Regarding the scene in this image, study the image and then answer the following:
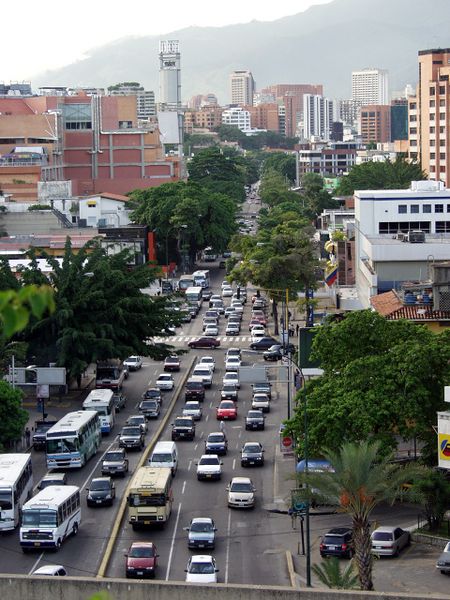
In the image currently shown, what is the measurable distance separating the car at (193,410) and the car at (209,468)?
33.2 ft

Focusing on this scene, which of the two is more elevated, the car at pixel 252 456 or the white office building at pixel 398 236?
the white office building at pixel 398 236

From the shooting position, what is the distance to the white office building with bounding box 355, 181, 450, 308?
226ft

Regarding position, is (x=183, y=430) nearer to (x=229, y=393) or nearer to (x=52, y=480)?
(x=229, y=393)

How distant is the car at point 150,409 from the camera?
191 feet

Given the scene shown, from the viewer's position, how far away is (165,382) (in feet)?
214

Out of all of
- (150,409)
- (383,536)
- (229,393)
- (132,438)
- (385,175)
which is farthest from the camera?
(385,175)

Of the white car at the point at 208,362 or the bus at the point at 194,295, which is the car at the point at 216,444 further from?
the bus at the point at 194,295

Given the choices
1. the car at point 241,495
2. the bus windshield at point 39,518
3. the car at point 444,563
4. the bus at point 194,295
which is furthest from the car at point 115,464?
the bus at point 194,295

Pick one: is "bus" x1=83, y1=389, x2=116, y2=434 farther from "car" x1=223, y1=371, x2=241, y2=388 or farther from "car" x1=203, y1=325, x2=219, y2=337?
"car" x1=203, y1=325, x2=219, y2=337

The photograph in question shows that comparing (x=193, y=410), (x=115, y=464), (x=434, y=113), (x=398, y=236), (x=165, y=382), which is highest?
(x=434, y=113)

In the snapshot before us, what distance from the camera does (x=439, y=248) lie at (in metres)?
69.1

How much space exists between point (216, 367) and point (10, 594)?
45059 millimetres

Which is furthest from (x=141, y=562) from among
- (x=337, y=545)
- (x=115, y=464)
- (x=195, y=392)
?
(x=195, y=392)

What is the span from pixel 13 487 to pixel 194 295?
186 feet
